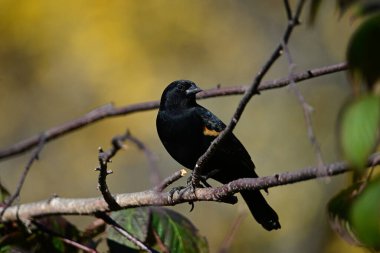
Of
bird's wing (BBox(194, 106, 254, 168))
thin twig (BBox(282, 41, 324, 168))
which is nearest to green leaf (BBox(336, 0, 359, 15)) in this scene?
thin twig (BBox(282, 41, 324, 168))

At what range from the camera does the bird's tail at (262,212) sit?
3.66m

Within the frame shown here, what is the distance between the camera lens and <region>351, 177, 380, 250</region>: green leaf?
0.97 m

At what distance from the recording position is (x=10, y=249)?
9.64 ft

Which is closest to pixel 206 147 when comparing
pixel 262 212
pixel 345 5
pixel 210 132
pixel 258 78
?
pixel 210 132

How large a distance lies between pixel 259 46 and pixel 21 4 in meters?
3.67

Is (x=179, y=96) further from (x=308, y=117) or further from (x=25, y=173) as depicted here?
(x=308, y=117)

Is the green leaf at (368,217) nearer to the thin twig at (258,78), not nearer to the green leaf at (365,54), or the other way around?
the green leaf at (365,54)

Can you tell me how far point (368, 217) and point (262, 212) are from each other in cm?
277

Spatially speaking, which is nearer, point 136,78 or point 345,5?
point 345,5

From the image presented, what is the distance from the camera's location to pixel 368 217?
0.98 meters

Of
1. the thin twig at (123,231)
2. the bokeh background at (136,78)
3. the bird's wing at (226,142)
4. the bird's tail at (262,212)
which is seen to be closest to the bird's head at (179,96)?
the bird's wing at (226,142)

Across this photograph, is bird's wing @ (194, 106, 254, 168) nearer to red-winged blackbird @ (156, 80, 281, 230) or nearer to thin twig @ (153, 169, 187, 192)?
red-winged blackbird @ (156, 80, 281, 230)

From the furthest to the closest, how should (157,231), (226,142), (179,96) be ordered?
1. (179,96)
2. (226,142)
3. (157,231)

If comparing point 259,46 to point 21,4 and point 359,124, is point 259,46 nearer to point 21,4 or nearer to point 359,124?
point 21,4
